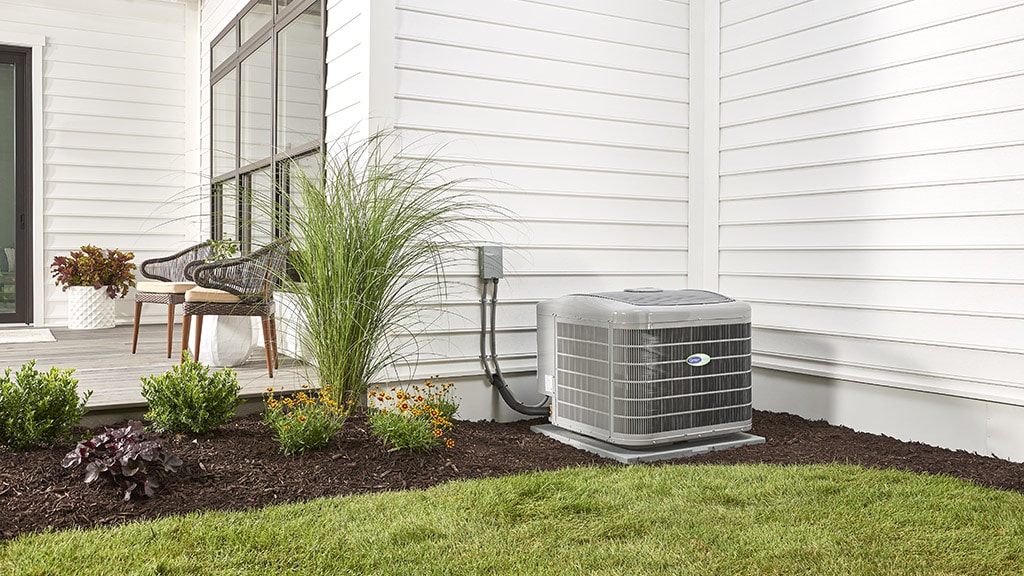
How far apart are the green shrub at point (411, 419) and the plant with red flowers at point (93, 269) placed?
3886 millimetres

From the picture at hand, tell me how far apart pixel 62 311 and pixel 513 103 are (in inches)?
184

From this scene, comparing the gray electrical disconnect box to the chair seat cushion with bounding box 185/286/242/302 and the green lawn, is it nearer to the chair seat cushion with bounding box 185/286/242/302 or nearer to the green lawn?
the green lawn

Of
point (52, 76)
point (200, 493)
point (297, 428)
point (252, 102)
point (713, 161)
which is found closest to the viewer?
point (200, 493)

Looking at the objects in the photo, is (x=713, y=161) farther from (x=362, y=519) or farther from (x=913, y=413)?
(x=362, y=519)

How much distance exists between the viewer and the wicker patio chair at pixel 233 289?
14.5 ft

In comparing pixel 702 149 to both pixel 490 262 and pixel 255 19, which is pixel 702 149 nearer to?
pixel 490 262

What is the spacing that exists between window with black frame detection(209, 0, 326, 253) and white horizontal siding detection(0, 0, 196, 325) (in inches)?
23.8

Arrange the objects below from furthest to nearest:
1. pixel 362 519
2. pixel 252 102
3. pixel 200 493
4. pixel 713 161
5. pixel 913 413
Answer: pixel 252 102 < pixel 713 161 < pixel 913 413 < pixel 200 493 < pixel 362 519

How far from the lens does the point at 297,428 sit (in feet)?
9.99

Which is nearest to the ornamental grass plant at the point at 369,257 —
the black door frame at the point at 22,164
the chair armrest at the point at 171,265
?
the chair armrest at the point at 171,265

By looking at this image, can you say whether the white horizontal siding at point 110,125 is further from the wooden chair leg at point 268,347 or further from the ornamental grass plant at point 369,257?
the ornamental grass plant at point 369,257

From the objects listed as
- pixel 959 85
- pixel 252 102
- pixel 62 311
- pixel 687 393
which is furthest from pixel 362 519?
pixel 62 311

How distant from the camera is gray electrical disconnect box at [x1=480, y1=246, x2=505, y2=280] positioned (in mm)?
3928

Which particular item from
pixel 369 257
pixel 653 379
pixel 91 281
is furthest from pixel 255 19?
pixel 653 379
